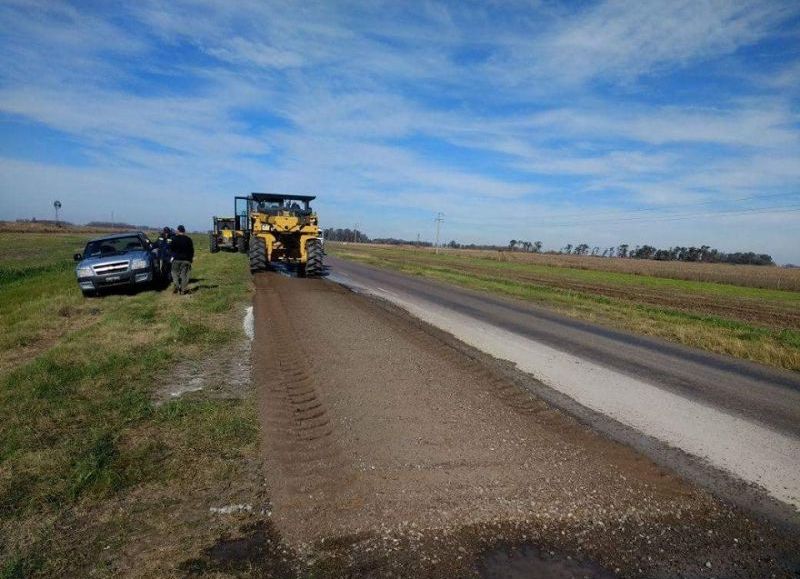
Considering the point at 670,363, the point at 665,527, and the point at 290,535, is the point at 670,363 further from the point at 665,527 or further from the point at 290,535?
Answer: the point at 290,535

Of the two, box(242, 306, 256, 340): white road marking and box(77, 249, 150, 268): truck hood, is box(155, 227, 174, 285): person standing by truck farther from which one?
box(242, 306, 256, 340): white road marking

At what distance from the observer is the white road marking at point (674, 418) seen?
15.4ft

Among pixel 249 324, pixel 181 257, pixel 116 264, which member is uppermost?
pixel 181 257

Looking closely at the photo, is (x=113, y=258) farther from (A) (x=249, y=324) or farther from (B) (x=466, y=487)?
(B) (x=466, y=487)

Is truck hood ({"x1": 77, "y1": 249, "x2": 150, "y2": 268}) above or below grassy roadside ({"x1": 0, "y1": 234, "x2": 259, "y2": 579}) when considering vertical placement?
above

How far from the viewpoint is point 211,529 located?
324cm

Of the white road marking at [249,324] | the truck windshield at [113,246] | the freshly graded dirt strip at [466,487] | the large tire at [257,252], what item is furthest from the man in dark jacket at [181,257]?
the freshly graded dirt strip at [466,487]

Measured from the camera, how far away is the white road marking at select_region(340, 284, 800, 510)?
470cm

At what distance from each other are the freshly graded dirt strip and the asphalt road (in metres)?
0.92

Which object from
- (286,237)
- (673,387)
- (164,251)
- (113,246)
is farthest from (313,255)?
→ (673,387)

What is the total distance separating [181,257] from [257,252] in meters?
6.28

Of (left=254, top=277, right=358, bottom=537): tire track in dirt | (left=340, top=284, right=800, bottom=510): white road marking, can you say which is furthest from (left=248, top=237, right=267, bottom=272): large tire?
(left=340, top=284, right=800, bottom=510): white road marking

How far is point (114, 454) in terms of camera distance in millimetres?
4160

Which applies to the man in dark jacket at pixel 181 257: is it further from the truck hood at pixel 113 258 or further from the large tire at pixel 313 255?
the large tire at pixel 313 255
